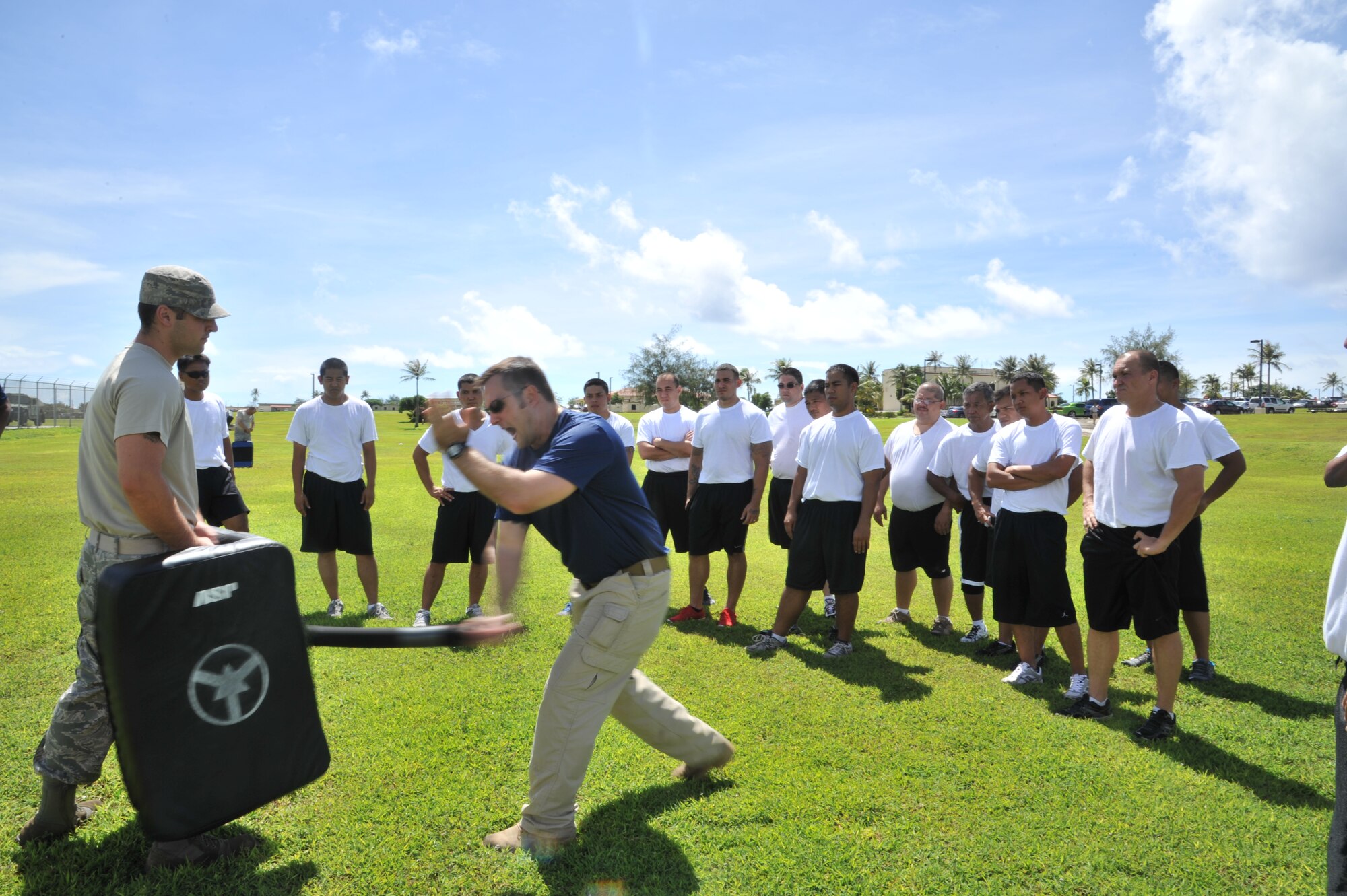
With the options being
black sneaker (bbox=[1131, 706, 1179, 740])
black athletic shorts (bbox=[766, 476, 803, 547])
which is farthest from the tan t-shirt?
black athletic shorts (bbox=[766, 476, 803, 547])

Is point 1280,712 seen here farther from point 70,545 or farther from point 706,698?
point 70,545

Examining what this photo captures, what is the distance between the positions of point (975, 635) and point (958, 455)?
1615 mm

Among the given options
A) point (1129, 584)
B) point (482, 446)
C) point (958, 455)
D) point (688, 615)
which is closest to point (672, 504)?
point (688, 615)

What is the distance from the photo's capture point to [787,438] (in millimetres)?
8539

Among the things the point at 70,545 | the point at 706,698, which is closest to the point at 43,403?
the point at 70,545

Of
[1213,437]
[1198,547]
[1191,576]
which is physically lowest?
[1191,576]

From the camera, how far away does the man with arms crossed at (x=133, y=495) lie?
10.2 feet

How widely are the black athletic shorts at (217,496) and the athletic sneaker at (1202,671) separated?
8.02 m

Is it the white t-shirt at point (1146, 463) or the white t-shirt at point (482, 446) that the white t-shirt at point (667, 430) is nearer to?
the white t-shirt at point (482, 446)

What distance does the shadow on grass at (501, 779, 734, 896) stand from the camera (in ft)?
10.7

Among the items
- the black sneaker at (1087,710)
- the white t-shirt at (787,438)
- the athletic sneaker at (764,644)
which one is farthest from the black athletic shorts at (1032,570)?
the white t-shirt at (787,438)

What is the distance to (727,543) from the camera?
25.0ft

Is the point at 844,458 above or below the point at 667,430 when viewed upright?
below

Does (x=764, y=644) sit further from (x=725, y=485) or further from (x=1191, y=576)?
(x=1191, y=576)
